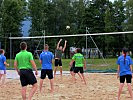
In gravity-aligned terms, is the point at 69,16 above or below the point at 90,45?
above

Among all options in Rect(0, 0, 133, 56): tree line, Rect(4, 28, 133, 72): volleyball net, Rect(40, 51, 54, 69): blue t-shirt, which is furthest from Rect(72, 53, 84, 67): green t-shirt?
Rect(0, 0, 133, 56): tree line

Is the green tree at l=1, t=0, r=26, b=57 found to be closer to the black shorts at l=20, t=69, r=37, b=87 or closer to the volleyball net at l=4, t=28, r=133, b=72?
the volleyball net at l=4, t=28, r=133, b=72

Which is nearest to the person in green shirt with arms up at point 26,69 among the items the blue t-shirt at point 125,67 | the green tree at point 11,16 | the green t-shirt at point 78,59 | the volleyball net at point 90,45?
the blue t-shirt at point 125,67

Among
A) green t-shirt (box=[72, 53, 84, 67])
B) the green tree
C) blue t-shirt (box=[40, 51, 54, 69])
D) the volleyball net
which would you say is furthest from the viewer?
the green tree

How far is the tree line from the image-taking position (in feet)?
131

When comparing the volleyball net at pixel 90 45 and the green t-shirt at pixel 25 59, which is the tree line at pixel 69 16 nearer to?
the volleyball net at pixel 90 45

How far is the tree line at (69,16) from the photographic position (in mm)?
40037

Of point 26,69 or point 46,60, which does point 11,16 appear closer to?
point 46,60

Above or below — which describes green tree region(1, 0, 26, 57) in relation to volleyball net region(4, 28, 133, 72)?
above

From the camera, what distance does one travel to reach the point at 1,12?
4206 centimetres

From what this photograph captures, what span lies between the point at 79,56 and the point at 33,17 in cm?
3420

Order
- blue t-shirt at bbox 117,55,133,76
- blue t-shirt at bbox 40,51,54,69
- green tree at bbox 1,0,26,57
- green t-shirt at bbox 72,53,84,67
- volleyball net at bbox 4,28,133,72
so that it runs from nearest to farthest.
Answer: blue t-shirt at bbox 117,55,133,76 → blue t-shirt at bbox 40,51,54,69 → green t-shirt at bbox 72,53,84,67 → volleyball net at bbox 4,28,133,72 → green tree at bbox 1,0,26,57

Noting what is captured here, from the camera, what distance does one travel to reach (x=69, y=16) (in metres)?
49.2

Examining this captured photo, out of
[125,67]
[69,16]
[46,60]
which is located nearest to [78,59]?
[46,60]
